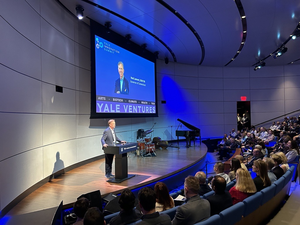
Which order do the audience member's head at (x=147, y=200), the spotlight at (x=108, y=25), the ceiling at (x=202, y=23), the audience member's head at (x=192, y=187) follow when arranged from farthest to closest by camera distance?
the spotlight at (x=108, y=25), the ceiling at (x=202, y=23), the audience member's head at (x=192, y=187), the audience member's head at (x=147, y=200)

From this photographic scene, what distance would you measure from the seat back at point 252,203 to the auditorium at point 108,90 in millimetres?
19

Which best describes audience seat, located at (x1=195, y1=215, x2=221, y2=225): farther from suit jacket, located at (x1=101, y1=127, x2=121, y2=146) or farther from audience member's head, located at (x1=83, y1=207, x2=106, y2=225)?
suit jacket, located at (x1=101, y1=127, x2=121, y2=146)

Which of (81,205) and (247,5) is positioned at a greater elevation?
(247,5)

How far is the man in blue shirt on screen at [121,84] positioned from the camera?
6.98 meters

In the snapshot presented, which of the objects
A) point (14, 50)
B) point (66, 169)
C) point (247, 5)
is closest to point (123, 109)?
point (66, 169)

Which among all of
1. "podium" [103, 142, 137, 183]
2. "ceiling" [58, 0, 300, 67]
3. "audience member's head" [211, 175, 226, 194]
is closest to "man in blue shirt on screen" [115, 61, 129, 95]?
"ceiling" [58, 0, 300, 67]

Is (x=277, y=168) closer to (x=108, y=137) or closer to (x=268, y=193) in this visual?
(x=268, y=193)

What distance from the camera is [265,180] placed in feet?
9.66

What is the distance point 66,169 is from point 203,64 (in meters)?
9.38

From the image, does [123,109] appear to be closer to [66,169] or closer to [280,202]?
[66,169]

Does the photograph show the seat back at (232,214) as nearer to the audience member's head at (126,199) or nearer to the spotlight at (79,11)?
the audience member's head at (126,199)

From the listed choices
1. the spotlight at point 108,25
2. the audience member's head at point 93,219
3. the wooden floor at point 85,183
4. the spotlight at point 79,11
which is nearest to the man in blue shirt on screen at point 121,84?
the spotlight at point 108,25

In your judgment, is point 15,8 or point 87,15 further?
point 87,15

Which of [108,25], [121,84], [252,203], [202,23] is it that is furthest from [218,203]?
[108,25]
